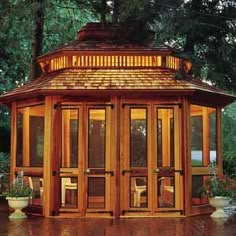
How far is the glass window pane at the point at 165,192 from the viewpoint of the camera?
938 cm

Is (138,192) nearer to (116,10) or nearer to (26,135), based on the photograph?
(26,135)

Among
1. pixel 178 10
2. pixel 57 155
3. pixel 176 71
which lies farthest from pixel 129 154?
pixel 178 10

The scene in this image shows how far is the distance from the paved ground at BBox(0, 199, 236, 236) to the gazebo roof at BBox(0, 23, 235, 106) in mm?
2270

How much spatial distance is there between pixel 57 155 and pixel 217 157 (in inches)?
129

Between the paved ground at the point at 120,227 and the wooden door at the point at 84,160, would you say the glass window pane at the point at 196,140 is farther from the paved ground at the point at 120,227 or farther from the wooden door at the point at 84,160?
the wooden door at the point at 84,160

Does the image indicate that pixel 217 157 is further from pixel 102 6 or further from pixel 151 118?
pixel 102 6

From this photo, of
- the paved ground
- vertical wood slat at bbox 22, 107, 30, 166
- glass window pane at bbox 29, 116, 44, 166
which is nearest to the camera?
the paved ground

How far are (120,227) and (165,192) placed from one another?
1583mm

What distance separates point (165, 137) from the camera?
950cm

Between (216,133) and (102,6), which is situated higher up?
(102,6)

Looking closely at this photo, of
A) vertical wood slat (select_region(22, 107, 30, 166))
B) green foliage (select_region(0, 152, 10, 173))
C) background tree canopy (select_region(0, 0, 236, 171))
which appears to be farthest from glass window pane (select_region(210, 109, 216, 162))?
green foliage (select_region(0, 152, 10, 173))

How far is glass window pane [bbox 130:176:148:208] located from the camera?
30.7 feet

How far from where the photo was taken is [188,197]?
9.42 metres

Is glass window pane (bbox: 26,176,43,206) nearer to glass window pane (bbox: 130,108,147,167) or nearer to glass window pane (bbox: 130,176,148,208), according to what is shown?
glass window pane (bbox: 130,176,148,208)
